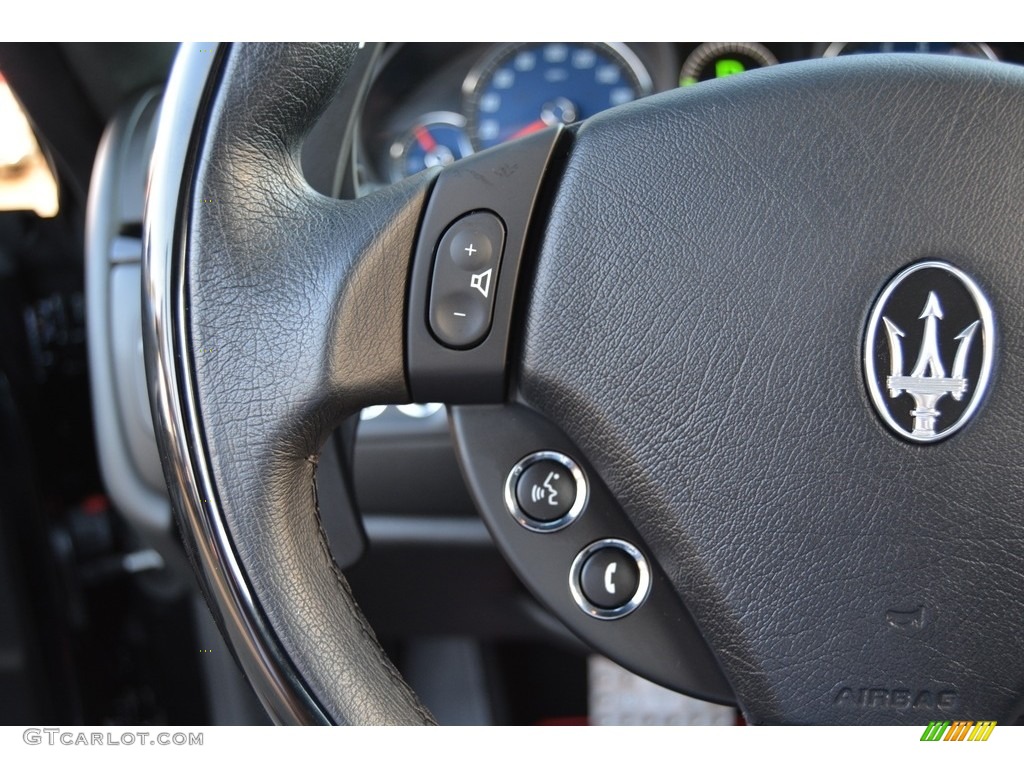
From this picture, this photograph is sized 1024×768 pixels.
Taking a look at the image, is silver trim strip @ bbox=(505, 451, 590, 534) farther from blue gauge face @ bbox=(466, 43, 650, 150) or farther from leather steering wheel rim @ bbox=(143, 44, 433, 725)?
blue gauge face @ bbox=(466, 43, 650, 150)

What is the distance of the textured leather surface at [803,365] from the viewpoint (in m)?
0.54

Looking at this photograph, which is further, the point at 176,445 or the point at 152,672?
the point at 152,672

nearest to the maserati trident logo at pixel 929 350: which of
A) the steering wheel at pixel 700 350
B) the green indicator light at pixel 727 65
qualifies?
the steering wheel at pixel 700 350

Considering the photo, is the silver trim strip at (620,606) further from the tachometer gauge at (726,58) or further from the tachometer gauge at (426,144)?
the tachometer gauge at (426,144)

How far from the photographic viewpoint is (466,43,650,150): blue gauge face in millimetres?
1205

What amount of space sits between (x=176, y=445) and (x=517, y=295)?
0.20 m

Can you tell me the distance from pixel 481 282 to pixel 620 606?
8.0 inches

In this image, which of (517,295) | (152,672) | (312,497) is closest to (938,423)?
(517,295)

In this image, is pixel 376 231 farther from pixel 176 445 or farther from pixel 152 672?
pixel 152 672

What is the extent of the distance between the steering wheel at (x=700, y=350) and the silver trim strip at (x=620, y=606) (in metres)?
0.02

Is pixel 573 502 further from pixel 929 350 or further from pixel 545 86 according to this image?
pixel 545 86

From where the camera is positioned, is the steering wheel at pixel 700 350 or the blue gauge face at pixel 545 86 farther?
the blue gauge face at pixel 545 86

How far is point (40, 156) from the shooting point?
1186mm
